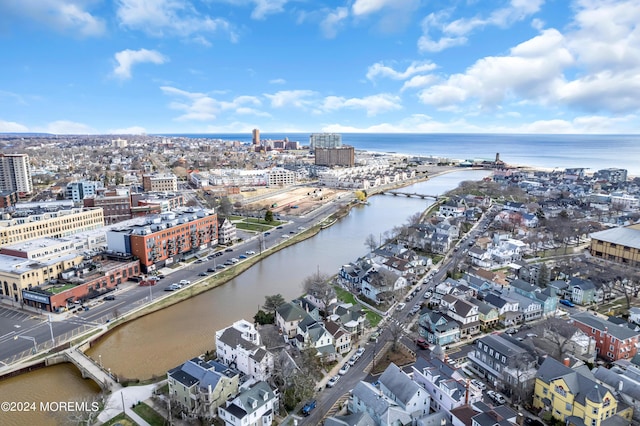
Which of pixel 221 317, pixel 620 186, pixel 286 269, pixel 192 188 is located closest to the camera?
pixel 221 317

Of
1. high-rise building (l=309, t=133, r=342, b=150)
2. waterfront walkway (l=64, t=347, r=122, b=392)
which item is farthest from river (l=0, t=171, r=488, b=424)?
high-rise building (l=309, t=133, r=342, b=150)

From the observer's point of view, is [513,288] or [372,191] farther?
[372,191]

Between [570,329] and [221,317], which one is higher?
[570,329]

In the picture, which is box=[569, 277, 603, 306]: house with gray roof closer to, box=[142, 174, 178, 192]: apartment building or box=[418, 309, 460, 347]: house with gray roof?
box=[418, 309, 460, 347]: house with gray roof

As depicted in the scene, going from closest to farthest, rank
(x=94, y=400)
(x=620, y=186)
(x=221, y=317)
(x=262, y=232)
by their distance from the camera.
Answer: (x=94, y=400)
(x=221, y=317)
(x=262, y=232)
(x=620, y=186)

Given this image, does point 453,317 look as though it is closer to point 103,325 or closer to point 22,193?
point 103,325

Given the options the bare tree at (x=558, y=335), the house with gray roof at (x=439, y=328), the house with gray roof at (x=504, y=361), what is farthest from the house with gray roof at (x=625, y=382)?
the house with gray roof at (x=439, y=328)

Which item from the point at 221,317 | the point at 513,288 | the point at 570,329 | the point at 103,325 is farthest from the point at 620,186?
the point at 103,325
